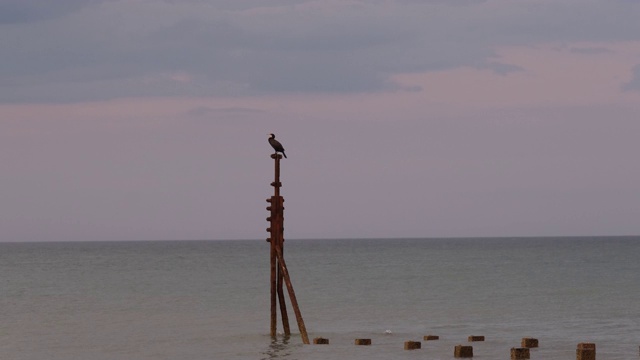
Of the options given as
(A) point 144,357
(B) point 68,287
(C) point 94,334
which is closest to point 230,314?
(C) point 94,334

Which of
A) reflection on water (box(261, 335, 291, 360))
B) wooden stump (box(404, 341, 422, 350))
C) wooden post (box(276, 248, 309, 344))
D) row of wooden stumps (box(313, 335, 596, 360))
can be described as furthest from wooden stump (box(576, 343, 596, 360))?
wooden post (box(276, 248, 309, 344))

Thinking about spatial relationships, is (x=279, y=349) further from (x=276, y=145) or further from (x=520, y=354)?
(x=520, y=354)

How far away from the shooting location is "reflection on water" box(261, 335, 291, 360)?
32250 millimetres

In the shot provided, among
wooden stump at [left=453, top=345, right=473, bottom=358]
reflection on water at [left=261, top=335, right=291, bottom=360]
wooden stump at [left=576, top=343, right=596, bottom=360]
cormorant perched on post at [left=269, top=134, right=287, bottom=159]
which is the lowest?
reflection on water at [left=261, top=335, right=291, bottom=360]

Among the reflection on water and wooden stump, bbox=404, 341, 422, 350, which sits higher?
wooden stump, bbox=404, 341, 422, 350

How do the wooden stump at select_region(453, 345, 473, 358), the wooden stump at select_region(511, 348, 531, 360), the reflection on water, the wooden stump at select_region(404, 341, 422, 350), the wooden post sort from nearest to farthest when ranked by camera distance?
the wooden stump at select_region(511, 348, 531, 360) → the wooden stump at select_region(453, 345, 473, 358) → the wooden stump at select_region(404, 341, 422, 350) → the reflection on water → the wooden post

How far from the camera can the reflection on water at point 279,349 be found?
3225 cm

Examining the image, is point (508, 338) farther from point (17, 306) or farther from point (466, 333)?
point (17, 306)

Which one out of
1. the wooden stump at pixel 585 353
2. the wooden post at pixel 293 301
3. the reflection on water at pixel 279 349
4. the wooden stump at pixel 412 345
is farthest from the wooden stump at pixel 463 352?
the wooden post at pixel 293 301

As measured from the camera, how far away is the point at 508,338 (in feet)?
124

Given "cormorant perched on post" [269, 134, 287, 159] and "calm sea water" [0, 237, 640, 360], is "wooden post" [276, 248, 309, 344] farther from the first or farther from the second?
"cormorant perched on post" [269, 134, 287, 159]

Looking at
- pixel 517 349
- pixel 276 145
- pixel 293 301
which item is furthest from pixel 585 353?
pixel 276 145

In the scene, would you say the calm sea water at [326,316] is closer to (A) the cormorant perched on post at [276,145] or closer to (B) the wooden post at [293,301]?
(B) the wooden post at [293,301]

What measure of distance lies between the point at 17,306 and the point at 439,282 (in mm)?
35861
